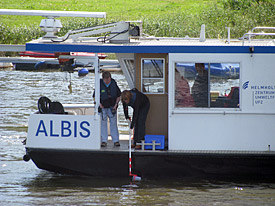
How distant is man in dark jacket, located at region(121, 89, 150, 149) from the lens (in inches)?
422

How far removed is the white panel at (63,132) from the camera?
10.8m

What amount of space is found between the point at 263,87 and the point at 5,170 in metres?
6.24

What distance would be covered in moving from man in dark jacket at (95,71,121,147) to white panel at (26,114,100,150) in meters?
0.38

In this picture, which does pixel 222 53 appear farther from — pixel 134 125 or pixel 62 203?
pixel 62 203

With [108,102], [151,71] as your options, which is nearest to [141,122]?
[108,102]

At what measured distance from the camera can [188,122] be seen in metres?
10.7

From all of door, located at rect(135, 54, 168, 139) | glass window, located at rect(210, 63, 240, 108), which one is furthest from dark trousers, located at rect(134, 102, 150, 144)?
glass window, located at rect(210, 63, 240, 108)

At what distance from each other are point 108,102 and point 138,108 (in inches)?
27.1

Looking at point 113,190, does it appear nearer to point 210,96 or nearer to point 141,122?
point 141,122

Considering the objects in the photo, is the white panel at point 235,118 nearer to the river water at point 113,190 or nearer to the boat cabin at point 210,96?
the boat cabin at point 210,96

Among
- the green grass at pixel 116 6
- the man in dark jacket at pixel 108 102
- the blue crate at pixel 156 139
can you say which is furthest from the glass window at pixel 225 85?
the green grass at pixel 116 6

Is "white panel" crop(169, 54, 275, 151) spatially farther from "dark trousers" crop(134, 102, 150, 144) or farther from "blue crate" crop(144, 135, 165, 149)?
"dark trousers" crop(134, 102, 150, 144)

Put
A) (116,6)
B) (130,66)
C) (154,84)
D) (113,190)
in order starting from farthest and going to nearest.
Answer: (116,6) → (130,66) → (154,84) → (113,190)

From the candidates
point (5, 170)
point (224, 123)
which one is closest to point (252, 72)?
point (224, 123)
